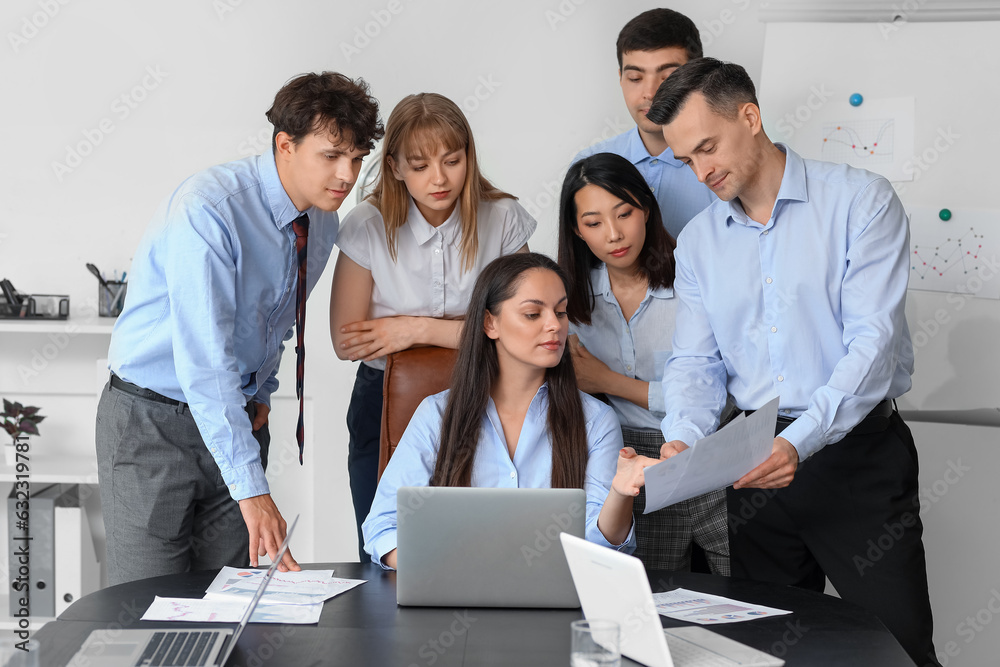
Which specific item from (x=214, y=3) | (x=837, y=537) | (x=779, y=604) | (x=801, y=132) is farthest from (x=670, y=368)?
(x=214, y=3)

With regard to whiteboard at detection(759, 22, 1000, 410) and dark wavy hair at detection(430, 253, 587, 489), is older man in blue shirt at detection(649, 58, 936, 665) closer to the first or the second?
dark wavy hair at detection(430, 253, 587, 489)

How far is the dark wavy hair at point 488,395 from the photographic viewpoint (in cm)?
211

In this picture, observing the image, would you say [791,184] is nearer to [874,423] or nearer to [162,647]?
[874,423]

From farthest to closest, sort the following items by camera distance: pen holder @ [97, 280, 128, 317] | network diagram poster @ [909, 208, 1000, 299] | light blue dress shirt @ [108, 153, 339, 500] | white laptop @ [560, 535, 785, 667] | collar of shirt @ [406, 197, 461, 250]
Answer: pen holder @ [97, 280, 128, 317] → network diagram poster @ [909, 208, 1000, 299] → collar of shirt @ [406, 197, 461, 250] → light blue dress shirt @ [108, 153, 339, 500] → white laptop @ [560, 535, 785, 667]

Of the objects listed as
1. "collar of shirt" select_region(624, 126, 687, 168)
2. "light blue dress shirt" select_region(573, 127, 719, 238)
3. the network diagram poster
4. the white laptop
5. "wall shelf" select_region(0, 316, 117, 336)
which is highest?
"collar of shirt" select_region(624, 126, 687, 168)

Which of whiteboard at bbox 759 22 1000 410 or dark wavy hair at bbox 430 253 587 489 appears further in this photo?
whiteboard at bbox 759 22 1000 410

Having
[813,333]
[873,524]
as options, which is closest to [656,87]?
[813,333]

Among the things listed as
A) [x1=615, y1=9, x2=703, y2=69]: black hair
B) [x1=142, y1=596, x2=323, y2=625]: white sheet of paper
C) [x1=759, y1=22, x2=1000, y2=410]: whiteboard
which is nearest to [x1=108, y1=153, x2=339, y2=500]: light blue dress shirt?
[x1=142, y1=596, x2=323, y2=625]: white sheet of paper

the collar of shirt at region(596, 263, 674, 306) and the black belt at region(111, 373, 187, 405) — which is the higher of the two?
the collar of shirt at region(596, 263, 674, 306)

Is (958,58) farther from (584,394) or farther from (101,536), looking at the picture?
(101,536)

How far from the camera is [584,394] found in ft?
7.36

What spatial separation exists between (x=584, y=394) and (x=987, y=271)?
1.42 metres

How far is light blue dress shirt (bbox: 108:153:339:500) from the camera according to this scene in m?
1.84

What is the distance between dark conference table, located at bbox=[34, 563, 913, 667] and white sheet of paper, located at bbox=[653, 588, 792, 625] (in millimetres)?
26
